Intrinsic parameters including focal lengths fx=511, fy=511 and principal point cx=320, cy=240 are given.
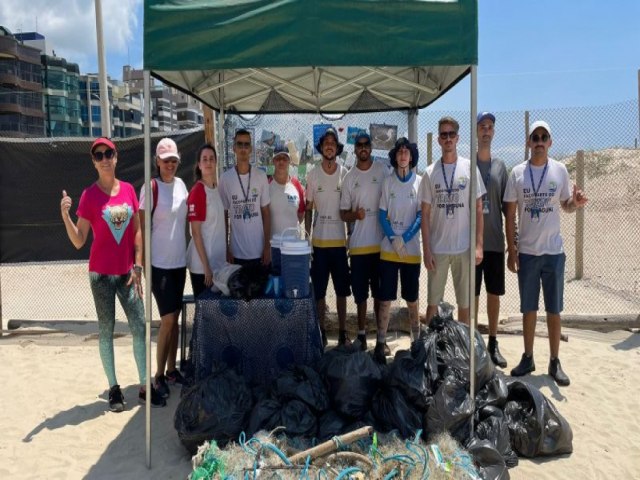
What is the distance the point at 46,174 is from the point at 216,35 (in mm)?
4707

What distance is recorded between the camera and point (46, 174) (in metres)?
6.68

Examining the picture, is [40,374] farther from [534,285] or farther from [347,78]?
[534,285]

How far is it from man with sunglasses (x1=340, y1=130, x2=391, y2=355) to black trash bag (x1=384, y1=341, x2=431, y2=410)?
1.30 meters

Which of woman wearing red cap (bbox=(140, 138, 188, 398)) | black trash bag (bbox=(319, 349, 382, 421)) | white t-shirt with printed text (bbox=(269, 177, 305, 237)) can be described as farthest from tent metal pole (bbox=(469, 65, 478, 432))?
woman wearing red cap (bbox=(140, 138, 188, 398))

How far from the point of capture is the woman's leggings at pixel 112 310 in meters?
4.03

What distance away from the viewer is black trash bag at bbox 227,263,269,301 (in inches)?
155

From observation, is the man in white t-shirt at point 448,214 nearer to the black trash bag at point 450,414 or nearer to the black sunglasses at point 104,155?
the black trash bag at point 450,414

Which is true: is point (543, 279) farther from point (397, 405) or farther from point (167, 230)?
point (167, 230)

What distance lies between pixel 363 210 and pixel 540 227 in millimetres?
1560

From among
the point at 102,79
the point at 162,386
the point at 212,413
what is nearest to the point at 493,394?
the point at 212,413

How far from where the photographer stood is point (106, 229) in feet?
13.0

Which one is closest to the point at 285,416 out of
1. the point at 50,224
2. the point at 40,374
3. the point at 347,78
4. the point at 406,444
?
the point at 406,444

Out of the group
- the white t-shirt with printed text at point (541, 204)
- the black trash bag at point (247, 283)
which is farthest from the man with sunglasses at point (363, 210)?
the white t-shirt with printed text at point (541, 204)

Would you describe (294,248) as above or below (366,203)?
below
